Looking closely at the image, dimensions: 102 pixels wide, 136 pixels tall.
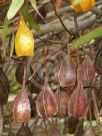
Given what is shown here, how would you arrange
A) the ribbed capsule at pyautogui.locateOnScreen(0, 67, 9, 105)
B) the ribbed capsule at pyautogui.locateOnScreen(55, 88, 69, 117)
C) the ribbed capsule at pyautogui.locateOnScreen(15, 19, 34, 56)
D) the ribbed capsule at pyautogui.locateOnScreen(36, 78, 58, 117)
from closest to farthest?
the ribbed capsule at pyautogui.locateOnScreen(15, 19, 34, 56) < the ribbed capsule at pyautogui.locateOnScreen(36, 78, 58, 117) < the ribbed capsule at pyautogui.locateOnScreen(55, 88, 69, 117) < the ribbed capsule at pyautogui.locateOnScreen(0, 67, 9, 105)

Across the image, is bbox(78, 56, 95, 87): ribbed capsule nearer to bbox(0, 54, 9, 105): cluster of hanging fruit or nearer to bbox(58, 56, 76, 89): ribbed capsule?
bbox(58, 56, 76, 89): ribbed capsule

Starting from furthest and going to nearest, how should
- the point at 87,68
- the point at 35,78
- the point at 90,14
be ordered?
the point at 90,14, the point at 35,78, the point at 87,68

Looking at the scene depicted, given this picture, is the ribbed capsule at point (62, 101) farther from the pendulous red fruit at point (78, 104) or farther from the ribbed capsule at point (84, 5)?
the ribbed capsule at point (84, 5)

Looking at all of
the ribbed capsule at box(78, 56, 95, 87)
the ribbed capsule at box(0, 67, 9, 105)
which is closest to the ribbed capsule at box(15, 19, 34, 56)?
the ribbed capsule at box(78, 56, 95, 87)

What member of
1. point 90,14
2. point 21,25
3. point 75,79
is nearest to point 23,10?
point 21,25

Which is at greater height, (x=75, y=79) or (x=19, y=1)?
(x=19, y=1)

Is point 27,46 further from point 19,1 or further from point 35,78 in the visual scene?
point 35,78

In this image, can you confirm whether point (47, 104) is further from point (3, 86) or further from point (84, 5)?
point (3, 86)
